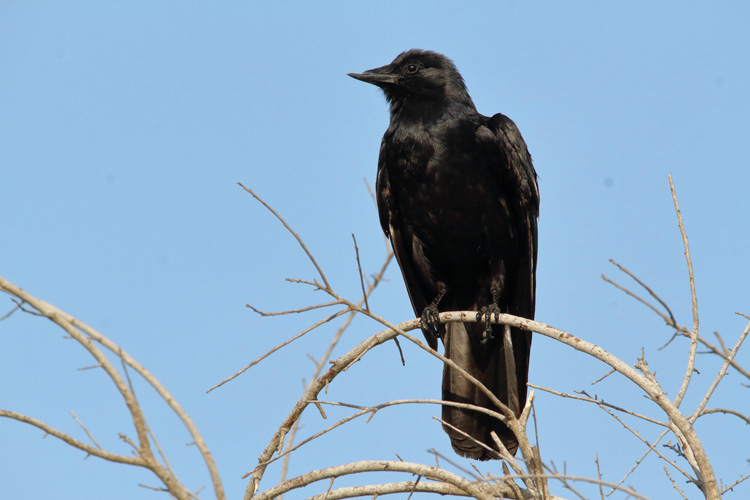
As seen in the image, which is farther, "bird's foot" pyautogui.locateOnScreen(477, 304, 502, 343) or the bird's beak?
the bird's beak

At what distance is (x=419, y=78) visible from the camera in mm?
5844

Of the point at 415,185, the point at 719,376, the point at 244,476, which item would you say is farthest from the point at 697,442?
the point at 415,185

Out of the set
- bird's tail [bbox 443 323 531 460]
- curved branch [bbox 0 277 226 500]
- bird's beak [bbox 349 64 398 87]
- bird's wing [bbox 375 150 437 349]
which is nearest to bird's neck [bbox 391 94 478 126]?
bird's beak [bbox 349 64 398 87]

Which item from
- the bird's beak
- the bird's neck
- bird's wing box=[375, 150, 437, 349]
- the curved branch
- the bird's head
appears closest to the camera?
the curved branch

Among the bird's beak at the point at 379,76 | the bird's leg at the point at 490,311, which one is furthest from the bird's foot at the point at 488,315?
the bird's beak at the point at 379,76

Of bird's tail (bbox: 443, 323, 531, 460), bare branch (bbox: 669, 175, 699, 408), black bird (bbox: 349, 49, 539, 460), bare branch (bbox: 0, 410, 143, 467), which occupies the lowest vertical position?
bare branch (bbox: 0, 410, 143, 467)

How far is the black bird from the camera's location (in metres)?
5.19

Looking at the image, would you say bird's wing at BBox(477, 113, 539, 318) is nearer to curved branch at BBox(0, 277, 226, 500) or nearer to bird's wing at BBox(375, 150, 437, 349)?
bird's wing at BBox(375, 150, 437, 349)

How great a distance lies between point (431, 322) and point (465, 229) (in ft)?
2.22

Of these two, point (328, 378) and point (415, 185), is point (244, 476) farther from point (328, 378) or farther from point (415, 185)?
point (415, 185)

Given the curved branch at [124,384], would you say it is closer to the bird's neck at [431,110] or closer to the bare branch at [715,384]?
the bare branch at [715,384]

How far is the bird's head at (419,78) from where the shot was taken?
224 inches

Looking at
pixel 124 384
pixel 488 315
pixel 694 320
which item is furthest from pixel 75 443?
pixel 488 315

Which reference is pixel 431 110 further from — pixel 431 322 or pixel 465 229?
pixel 431 322
